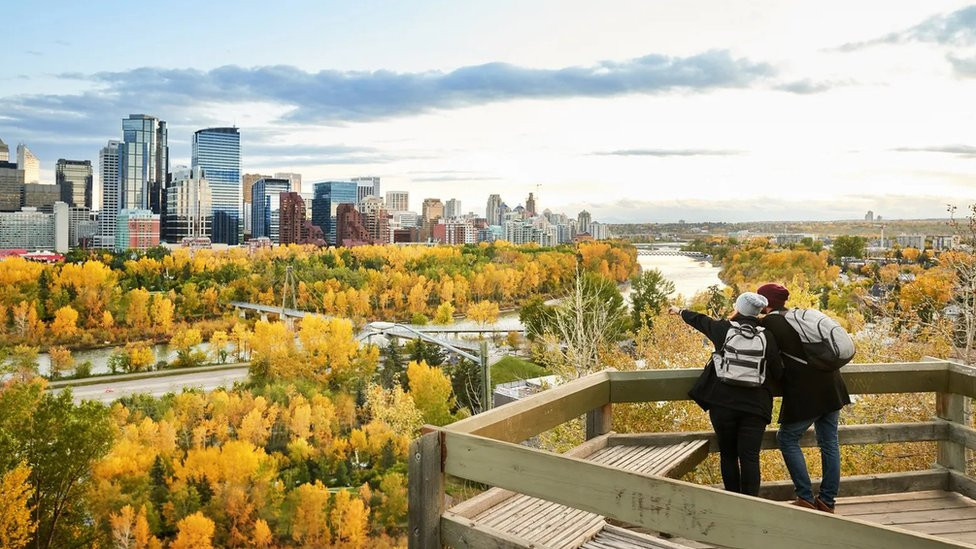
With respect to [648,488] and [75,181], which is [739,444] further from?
[75,181]

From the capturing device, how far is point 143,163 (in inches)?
3344

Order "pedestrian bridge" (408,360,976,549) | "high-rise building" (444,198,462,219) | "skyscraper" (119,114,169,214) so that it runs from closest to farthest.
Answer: "pedestrian bridge" (408,360,976,549) → "skyscraper" (119,114,169,214) → "high-rise building" (444,198,462,219)

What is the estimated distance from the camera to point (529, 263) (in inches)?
2456

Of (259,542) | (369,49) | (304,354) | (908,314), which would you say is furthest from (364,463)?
(369,49)

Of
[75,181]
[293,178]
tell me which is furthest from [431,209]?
[75,181]

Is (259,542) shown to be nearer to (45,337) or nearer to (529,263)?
(45,337)

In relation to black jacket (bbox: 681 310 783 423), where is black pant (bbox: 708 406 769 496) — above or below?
below

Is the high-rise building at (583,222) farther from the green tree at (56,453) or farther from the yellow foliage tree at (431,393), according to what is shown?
the green tree at (56,453)

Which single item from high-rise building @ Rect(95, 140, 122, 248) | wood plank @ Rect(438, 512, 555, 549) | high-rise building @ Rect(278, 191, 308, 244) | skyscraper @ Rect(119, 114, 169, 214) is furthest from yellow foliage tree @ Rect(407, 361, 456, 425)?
skyscraper @ Rect(119, 114, 169, 214)

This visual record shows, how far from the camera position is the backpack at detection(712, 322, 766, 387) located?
2.79m

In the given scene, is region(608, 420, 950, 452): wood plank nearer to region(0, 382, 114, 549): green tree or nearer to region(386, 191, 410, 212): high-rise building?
region(0, 382, 114, 549): green tree

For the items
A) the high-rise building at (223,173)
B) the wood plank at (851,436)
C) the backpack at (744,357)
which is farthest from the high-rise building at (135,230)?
the backpack at (744,357)

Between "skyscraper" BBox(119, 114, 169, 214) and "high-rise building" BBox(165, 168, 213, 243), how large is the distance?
4.49 feet

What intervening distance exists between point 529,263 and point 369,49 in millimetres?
24249
